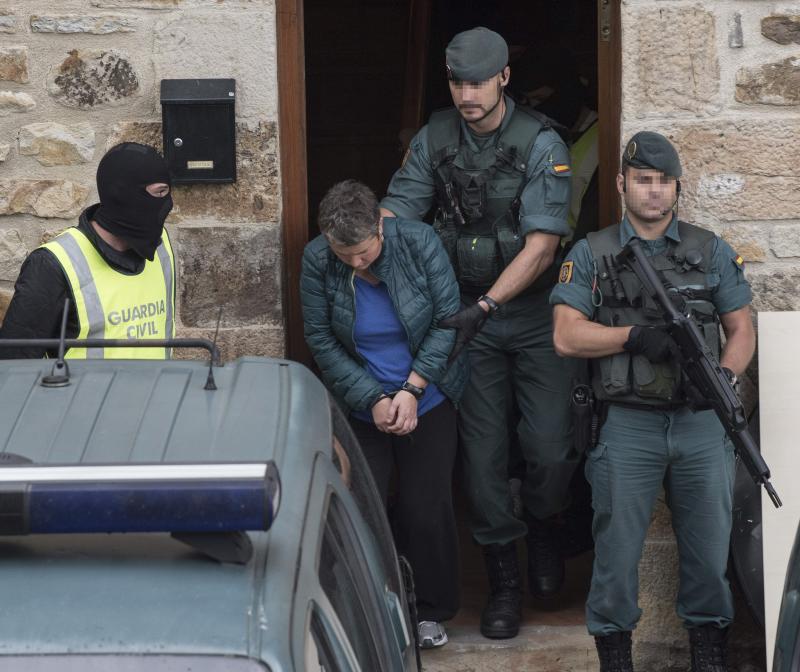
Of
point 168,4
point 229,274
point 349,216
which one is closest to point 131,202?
point 349,216

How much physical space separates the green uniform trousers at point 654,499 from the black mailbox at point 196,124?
1.64 metres

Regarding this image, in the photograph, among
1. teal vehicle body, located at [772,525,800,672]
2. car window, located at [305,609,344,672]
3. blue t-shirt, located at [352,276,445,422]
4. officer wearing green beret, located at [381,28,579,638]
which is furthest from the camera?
officer wearing green beret, located at [381,28,579,638]

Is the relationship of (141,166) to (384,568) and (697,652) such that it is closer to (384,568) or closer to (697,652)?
(384,568)

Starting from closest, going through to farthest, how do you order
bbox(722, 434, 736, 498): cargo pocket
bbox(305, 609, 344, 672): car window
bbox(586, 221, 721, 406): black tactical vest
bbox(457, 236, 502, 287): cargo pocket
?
bbox(305, 609, 344, 672): car window, bbox(586, 221, 721, 406): black tactical vest, bbox(722, 434, 736, 498): cargo pocket, bbox(457, 236, 502, 287): cargo pocket

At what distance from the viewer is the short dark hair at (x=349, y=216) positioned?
460 centimetres

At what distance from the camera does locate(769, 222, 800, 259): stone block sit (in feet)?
16.8

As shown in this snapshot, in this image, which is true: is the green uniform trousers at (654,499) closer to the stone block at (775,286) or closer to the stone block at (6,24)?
the stone block at (775,286)

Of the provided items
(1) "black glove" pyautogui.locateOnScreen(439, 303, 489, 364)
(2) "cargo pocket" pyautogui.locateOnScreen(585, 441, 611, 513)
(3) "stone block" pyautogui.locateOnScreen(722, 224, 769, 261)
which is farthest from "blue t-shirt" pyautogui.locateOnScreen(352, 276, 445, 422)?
(3) "stone block" pyautogui.locateOnScreen(722, 224, 769, 261)

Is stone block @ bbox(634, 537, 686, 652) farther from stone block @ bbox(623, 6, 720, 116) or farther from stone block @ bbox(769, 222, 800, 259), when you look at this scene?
stone block @ bbox(623, 6, 720, 116)

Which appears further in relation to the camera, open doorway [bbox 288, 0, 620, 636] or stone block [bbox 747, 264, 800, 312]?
open doorway [bbox 288, 0, 620, 636]

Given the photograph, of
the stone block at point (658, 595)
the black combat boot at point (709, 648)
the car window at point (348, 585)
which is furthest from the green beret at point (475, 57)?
the car window at point (348, 585)

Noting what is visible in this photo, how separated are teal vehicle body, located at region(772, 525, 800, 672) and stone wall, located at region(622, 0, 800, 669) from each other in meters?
2.14

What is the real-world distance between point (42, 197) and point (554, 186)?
177 centimetres

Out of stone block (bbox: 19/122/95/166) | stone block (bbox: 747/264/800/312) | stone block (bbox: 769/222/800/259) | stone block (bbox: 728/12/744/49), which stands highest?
stone block (bbox: 728/12/744/49)
